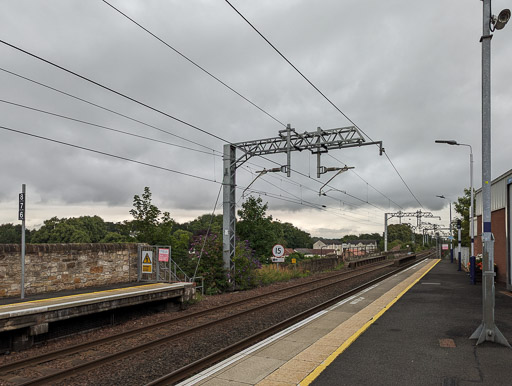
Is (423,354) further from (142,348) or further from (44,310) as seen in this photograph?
(44,310)

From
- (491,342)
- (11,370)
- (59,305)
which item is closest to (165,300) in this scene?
(59,305)

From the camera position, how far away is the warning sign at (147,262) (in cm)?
1626

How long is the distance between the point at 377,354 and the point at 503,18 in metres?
7.33

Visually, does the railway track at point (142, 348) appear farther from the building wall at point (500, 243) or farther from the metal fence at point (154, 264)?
the building wall at point (500, 243)

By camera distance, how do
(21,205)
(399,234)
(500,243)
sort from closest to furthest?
1. (21,205)
2. (500,243)
3. (399,234)

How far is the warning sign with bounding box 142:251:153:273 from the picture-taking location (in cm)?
1626

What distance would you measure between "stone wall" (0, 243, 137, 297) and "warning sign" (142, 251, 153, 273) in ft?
1.97

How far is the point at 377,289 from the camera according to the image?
1861cm

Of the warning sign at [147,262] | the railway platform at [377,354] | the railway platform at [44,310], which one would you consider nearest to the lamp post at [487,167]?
the railway platform at [377,354]

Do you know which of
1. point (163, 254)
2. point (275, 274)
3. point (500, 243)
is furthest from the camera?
point (275, 274)

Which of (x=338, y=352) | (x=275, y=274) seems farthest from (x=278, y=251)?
(x=338, y=352)

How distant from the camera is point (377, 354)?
295 inches

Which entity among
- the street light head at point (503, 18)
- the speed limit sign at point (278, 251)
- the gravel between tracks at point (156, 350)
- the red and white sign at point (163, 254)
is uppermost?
the street light head at point (503, 18)

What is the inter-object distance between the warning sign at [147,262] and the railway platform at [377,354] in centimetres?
749
